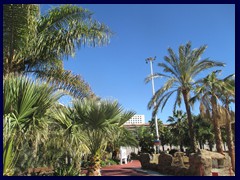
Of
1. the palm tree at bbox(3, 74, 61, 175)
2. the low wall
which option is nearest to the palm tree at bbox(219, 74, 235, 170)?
the low wall

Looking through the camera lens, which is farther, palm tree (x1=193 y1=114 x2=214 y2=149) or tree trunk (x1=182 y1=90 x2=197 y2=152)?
palm tree (x1=193 y1=114 x2=214 y2=149)

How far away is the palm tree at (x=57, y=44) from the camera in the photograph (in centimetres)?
1092

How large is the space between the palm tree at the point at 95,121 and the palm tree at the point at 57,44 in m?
1.47

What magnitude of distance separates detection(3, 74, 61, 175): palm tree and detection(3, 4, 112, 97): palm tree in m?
3.33

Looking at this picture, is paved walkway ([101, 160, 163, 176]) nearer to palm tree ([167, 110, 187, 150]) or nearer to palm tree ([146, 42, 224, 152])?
palm tree ([146, 42, 224, 152])

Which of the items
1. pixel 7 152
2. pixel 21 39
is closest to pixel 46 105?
pixel 7 152

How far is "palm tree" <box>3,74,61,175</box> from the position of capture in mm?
6773

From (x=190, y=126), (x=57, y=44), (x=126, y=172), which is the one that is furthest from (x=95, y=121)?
(x=190, y=126)

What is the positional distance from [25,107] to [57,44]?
4.89 metres

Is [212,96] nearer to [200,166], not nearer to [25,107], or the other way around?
[200,166]

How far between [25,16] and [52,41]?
2.10 m

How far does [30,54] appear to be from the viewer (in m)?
11.3

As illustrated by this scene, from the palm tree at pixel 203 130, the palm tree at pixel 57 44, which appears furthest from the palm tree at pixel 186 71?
the palm tree at pixel 203 130
